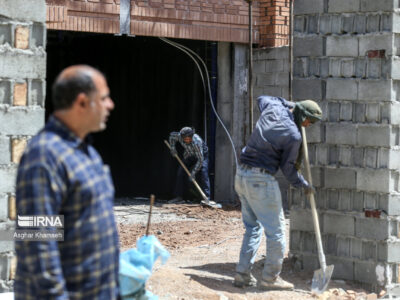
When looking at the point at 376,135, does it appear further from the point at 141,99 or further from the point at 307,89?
the point at 141,99

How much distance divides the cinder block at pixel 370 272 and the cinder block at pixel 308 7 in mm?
2603

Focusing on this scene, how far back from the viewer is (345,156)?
7.61 metres

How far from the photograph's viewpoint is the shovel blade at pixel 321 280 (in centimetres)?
742

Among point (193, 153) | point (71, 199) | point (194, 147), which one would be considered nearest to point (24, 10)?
point (71, 199)

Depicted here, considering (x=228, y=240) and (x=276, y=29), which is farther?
(x=276, y=29)

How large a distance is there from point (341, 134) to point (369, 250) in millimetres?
1183

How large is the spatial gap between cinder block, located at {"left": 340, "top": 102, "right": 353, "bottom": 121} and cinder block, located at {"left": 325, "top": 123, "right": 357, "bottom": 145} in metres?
0.08

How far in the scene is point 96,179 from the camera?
11.1 feet

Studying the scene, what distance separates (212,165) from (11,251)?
28.9 feet

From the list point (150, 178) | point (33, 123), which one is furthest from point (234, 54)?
point (33, 123)

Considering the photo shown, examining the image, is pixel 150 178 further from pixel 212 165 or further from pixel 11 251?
pixel 11 251

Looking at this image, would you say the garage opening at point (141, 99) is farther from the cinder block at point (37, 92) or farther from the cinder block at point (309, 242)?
the cinder block at point (37, 92)

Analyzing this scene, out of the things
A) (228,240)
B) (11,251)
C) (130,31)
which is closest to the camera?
(11,251)

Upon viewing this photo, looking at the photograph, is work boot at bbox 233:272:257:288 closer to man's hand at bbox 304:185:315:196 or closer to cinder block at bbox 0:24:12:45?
man's hand at bbox 304:185:315:196
